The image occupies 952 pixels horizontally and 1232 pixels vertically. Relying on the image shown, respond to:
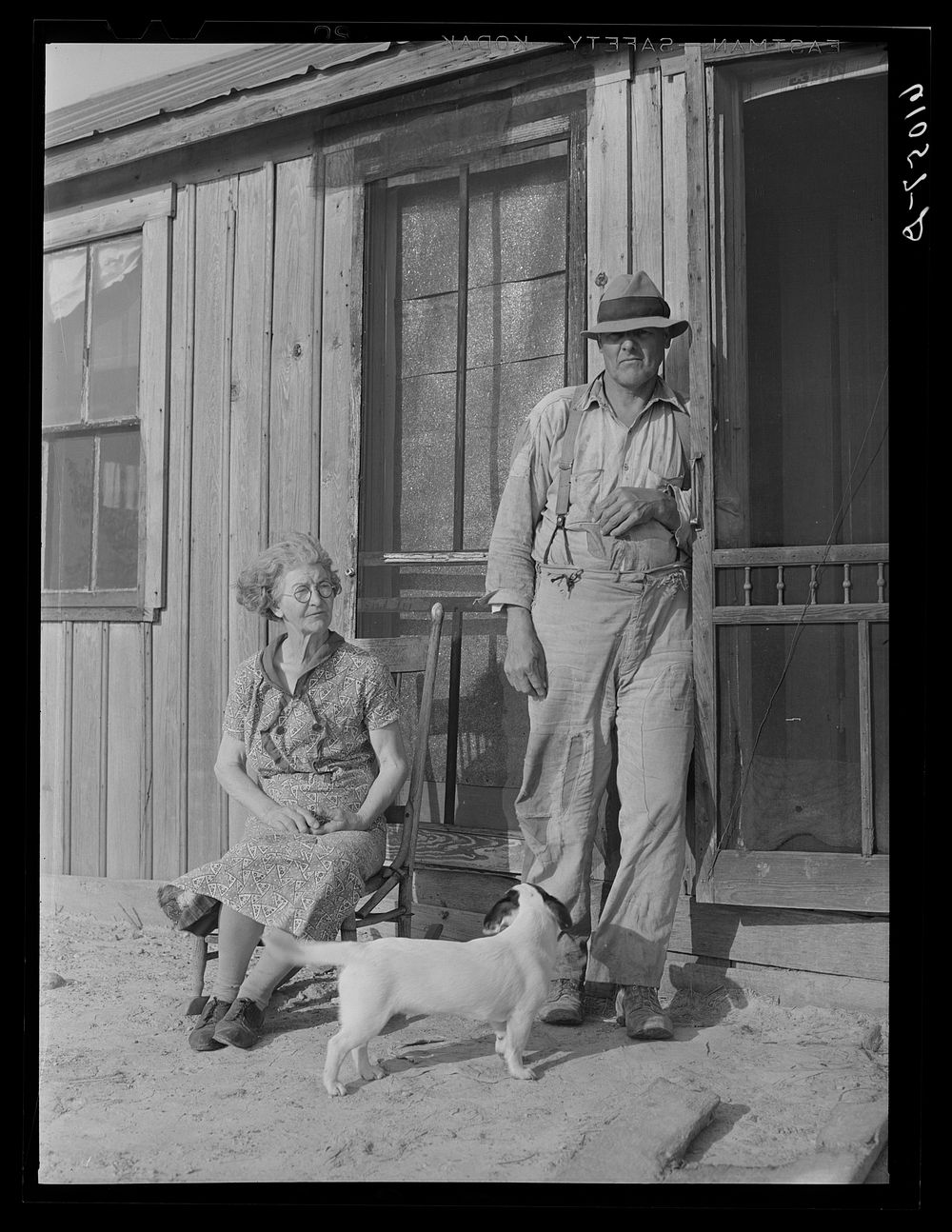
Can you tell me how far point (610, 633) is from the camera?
3.67 m

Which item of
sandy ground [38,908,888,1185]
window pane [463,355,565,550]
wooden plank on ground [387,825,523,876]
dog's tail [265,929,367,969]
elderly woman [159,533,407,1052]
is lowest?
sandy ground [38,908,888,1185]

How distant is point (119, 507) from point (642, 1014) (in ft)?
9.60

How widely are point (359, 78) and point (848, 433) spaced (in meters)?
2.29

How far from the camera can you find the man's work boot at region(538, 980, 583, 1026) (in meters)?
3.57

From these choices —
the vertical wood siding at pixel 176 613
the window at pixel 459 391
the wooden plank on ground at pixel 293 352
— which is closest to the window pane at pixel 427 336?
the window at pixel 459 391

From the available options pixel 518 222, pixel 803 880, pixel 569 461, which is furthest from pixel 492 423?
pixel 803 880

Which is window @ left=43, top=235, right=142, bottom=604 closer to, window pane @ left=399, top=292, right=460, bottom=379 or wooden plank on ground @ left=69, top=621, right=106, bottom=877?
wooden plank on ground @ left=69, top=621, right=106, bottom=877

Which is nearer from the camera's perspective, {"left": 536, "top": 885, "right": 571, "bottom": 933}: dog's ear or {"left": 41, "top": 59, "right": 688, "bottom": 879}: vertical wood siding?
{"left": 536, "top": 885, "right": 571, "bottom": 933}: dog's ear

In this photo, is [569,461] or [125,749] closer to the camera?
[569,461]

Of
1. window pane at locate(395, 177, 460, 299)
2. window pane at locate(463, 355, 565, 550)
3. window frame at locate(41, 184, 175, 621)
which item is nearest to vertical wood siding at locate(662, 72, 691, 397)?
window pane at locate(463, 355, 565, 550)

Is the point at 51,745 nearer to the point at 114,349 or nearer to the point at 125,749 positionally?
the point at 125,749

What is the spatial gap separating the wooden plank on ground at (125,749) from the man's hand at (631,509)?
2215mm

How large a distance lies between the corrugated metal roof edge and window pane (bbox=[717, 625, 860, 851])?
2.63m

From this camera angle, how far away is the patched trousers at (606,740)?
11.9 feet
